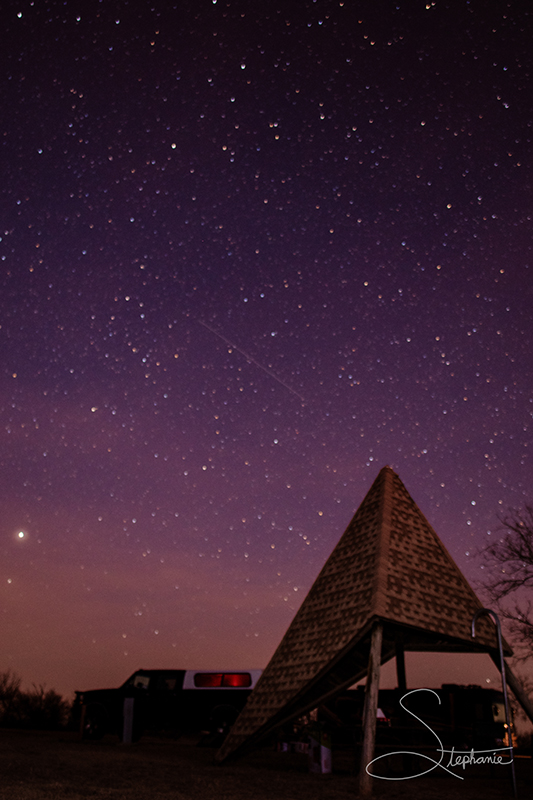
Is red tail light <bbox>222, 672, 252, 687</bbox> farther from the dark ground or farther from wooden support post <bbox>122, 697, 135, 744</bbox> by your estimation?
the dark ground

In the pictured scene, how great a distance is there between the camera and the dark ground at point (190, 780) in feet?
22.9

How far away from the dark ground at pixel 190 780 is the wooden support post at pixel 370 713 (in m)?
0.19

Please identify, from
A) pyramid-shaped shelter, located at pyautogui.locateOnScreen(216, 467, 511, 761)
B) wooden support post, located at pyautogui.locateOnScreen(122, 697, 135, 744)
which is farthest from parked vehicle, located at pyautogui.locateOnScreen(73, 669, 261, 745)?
pyramid-shaped shelter, located at pyautogui.locateOnScreen(216, 467, 511, 761)

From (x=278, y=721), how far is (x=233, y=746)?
0.95m

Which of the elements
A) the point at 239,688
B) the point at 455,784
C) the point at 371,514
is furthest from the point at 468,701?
the point at 371,514

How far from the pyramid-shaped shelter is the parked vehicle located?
→ 5896mm

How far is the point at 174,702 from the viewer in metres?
16.0

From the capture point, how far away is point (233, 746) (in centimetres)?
965

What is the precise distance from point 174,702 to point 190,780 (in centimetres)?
846

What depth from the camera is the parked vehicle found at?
15703mm

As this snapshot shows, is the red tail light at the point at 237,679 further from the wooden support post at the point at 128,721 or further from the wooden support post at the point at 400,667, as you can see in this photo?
the wooden support post at the point at 400,667

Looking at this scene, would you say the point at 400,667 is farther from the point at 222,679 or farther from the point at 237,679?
the point at 222,679

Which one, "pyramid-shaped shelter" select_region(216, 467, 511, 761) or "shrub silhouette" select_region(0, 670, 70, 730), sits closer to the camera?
"pyramid-shaped shelter" select_region(216, 467, 511, 761)

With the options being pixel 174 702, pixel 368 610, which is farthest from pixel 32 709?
pixel 368 610
